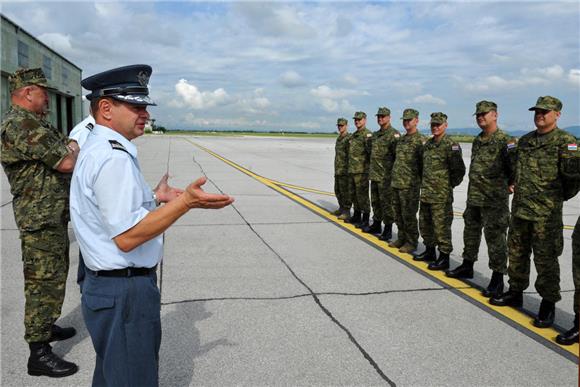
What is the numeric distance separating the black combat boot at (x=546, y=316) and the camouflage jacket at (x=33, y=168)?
159 inches

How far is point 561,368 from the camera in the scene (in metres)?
3.09

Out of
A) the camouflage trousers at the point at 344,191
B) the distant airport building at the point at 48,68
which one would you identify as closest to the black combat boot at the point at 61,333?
the camouflage trousers at the point at 344,191

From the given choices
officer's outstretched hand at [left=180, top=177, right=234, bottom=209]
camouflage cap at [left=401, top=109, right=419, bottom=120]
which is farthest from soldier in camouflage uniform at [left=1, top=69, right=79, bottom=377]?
camouflage cap at [left=401, top=109, right=419, bottom=120]

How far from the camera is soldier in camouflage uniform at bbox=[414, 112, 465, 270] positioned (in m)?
5.26

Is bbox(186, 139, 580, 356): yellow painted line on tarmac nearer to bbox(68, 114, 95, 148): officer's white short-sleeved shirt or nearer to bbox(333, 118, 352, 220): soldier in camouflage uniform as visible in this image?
bbox(333, 118, 352, 220): soldier in camouflage uniform

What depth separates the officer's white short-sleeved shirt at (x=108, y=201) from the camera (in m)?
1.64

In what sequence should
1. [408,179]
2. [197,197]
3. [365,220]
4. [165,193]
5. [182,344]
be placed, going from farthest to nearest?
[365,220]
[408,179]
[182,344]
[165,193]
[197,197]

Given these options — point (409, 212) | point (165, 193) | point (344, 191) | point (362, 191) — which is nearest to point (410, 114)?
point (409, 212)

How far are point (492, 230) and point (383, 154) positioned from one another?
8.09ft

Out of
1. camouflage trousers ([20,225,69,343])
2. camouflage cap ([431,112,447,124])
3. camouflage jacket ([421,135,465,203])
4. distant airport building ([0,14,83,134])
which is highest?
distant airport building ([0,14,83,134])

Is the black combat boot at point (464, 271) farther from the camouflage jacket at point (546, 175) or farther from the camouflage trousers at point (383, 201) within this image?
the camouflage trousers at point (383, 201)

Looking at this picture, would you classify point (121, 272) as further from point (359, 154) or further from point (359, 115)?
point (359, 115)

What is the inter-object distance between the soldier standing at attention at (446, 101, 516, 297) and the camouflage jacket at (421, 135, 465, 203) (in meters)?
0.47

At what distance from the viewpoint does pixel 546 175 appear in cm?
384
